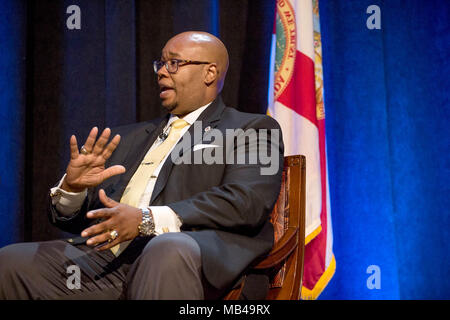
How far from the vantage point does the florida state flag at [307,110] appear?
2461mm

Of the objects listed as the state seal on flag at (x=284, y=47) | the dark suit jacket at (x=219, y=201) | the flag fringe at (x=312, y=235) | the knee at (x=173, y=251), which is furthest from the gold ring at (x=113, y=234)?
the state seal on flag at (x=284, y=47)

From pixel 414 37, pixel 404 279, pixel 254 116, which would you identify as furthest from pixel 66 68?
pixel 404 279

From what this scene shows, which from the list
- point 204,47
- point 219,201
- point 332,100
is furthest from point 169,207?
point 332,100

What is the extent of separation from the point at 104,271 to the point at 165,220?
39 cm

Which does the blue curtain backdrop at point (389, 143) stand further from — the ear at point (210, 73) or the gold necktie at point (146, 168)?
the gold necktie at point (146, 168)

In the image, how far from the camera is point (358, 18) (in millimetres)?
2943

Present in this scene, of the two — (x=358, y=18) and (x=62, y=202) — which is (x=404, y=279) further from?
(x=62, y=202)

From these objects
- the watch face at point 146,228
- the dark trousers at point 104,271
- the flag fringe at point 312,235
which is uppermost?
the watch face at point 146,228

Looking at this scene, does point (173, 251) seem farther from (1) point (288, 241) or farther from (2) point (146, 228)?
(1) point (288, 241)

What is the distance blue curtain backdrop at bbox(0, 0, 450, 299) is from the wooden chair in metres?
1.10

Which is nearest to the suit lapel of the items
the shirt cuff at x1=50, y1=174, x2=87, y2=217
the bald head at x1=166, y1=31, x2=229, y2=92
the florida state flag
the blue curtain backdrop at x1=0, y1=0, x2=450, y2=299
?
the bald head at x1=166, y1=31, x2=229, y2=92

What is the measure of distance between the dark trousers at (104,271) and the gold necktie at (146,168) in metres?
0.11

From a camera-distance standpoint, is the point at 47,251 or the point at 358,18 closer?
the point at 47,251
